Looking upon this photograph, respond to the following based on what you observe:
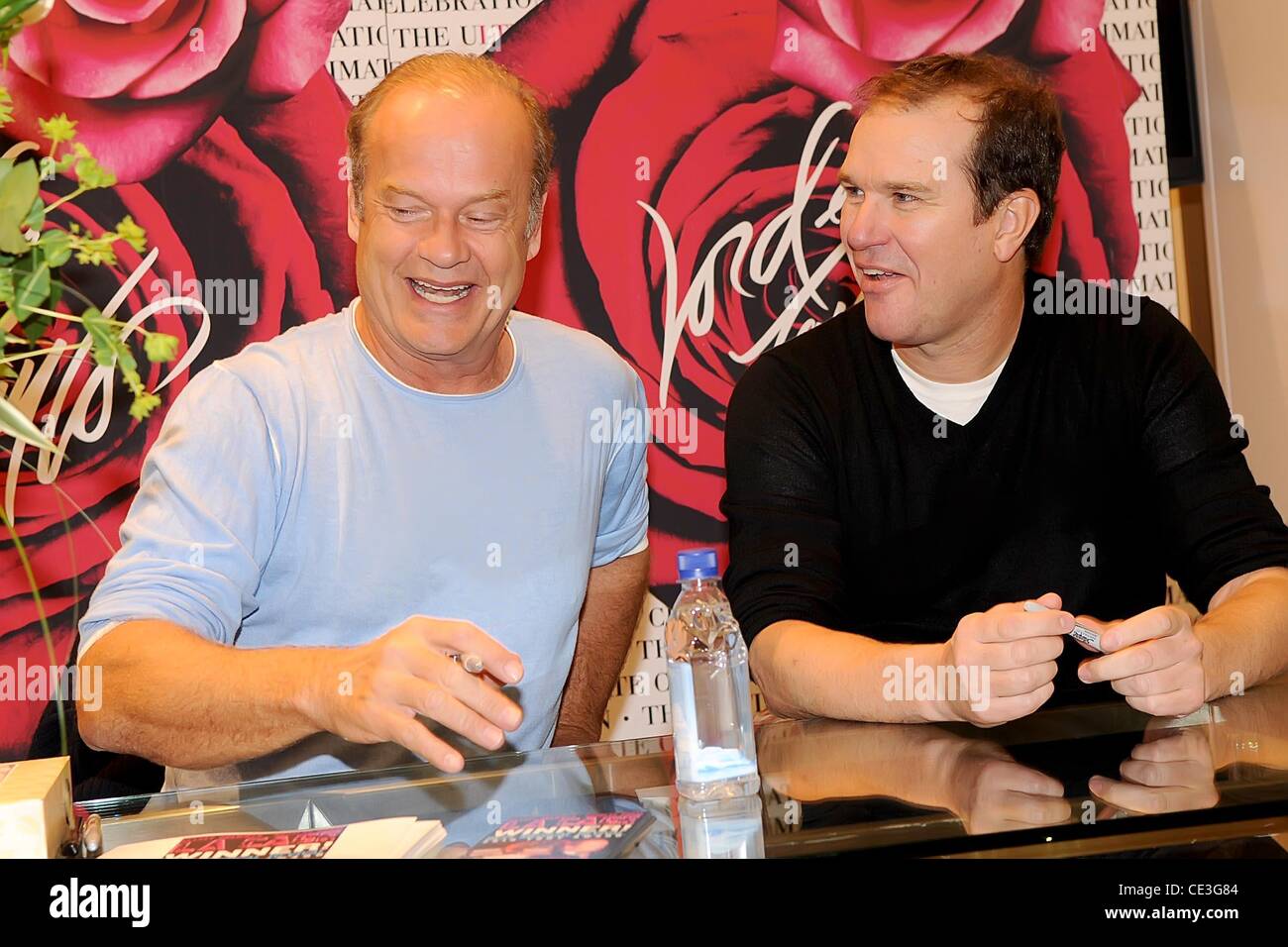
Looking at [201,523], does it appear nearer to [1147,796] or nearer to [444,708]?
[444,708]

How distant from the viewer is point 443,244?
1994 mm

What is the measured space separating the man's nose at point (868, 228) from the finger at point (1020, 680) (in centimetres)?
97

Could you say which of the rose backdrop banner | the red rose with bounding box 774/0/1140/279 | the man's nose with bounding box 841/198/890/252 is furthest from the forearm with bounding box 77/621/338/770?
the red rose with bounding box 774/0/1140/279

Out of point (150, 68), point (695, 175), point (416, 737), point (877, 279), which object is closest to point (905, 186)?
point (877, 279)

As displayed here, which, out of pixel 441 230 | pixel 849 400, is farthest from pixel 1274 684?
pixel 441 230

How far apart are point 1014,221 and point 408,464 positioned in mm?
1175

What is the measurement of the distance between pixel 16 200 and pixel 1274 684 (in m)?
1.58

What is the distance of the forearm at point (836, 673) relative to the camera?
1.60m

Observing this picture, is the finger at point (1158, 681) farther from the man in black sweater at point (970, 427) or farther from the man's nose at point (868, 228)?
the man's nose at point (868, 228)

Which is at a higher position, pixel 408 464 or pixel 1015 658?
pixel 408 464

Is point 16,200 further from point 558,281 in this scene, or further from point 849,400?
point 558,281

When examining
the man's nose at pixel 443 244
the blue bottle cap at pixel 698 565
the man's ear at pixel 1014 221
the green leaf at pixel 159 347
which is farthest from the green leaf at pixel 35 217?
the man's ear at pixel 1014 221

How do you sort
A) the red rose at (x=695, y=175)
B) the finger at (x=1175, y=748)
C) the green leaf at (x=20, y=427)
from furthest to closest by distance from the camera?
the red rose at (x=695, y=175)
the finger at (x=1175, y=748)
the green leaf at (x=20, y=427)

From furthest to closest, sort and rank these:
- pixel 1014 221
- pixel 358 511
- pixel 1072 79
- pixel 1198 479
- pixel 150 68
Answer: pixel 1072 79 < pixel 150 68 < pixel 1014 221 < pixel 1198 479 < pixel 358 511
